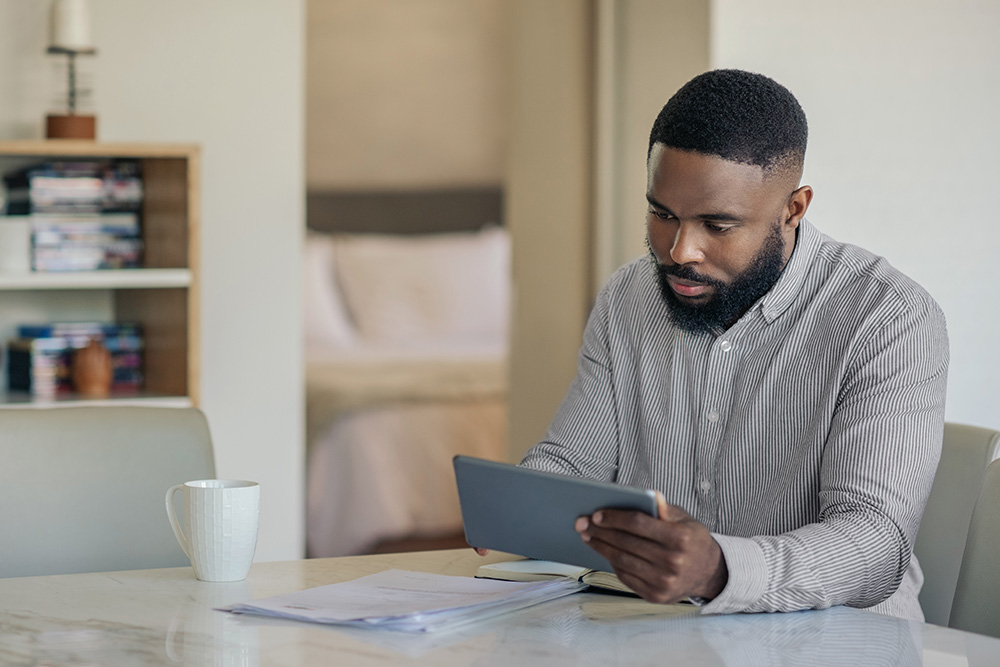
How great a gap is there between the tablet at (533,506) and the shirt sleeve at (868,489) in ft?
0.43

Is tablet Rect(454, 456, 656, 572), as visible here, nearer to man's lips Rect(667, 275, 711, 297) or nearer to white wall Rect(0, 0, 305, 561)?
man's lips Rect(667, 275, 711, 297)

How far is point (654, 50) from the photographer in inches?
93.3

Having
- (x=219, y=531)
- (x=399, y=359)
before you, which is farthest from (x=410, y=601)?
(x=399, y=359)

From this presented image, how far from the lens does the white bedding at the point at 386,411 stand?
12.3ft

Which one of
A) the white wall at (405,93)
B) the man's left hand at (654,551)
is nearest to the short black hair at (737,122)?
the man's left hand at (654,551)

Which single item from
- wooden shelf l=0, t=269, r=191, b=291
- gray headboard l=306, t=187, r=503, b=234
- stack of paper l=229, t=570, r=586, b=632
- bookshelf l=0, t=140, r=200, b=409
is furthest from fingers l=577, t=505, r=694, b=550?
gray headboard l=306, t=187, r=503, b=234

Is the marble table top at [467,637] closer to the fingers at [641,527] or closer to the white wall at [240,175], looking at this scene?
the fingers at [641,527]

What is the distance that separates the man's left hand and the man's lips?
16.7 inches

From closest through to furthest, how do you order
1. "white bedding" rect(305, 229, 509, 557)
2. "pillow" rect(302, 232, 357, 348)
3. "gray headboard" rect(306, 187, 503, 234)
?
"white bedding" rect(305, 229, 509, 557) < "pillow" rect(302, 232, 357, 348) < "gray headboard" rect(306, 187, 503, 234)

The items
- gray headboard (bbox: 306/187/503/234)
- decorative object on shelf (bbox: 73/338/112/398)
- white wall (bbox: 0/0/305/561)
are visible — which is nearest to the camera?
decorative object on shelf (bbox: 73/338/112/398)

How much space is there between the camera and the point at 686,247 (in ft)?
4.43

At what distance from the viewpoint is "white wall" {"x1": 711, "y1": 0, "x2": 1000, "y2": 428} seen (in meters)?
2.10

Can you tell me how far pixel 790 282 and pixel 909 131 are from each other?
35.8 inches

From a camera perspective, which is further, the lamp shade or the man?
the lamp shade
